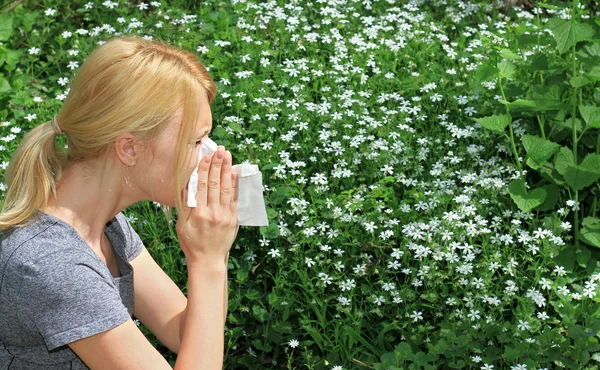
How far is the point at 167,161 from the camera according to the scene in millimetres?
2307

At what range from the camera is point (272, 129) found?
12.7 ft

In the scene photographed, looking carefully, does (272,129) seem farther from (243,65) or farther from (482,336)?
(482,336)

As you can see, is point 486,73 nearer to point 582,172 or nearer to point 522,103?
point 522,103

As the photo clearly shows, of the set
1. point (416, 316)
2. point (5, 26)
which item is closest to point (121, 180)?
point (416, 316)

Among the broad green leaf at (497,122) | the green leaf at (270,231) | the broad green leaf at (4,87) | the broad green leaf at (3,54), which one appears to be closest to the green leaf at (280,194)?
the green leaf at (270,231)

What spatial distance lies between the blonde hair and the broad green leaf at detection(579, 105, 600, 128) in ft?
6.50

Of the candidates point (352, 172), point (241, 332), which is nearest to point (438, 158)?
point (352, 172)

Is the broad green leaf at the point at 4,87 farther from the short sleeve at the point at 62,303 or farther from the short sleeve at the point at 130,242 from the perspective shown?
the short sleeve at the point at 62,303

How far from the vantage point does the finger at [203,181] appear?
2.31 meters

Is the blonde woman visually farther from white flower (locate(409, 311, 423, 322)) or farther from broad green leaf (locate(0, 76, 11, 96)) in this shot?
broad green leaf (locate(0, 76, 11, 96))

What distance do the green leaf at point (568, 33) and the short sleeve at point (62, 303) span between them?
2179mm

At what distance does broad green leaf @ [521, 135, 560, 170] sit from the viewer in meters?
3.62

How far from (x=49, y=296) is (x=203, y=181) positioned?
53 cm

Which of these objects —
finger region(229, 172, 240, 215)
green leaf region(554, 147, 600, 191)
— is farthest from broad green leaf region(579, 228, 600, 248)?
finger region(229, 172, 240, 215)
